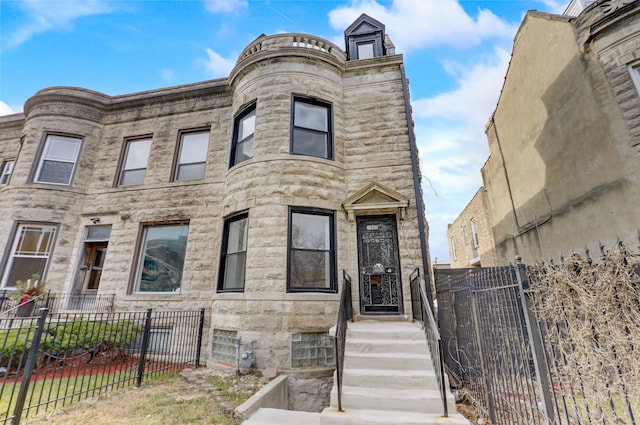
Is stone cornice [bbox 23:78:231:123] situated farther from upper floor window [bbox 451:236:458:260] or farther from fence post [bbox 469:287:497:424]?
upper floor window [bbox 451:236:458:260]

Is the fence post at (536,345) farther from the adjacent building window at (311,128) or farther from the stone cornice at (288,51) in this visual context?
the stone cornice at (288,51)

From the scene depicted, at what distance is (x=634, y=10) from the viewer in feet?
21.2

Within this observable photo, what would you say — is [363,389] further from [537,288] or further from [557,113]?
[557,113]

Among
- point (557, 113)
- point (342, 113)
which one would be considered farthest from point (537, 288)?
point (557, 113)

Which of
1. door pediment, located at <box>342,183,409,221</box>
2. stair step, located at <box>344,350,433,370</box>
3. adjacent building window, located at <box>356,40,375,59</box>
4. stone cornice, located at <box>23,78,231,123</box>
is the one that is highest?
adjacent building window, located at <box>356,40,375,59</box>

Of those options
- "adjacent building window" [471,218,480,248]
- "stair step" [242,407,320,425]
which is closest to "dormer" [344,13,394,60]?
"stair step" [242,407,320,425]

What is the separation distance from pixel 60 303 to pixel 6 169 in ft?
23.8

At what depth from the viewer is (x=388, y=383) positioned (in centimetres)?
444

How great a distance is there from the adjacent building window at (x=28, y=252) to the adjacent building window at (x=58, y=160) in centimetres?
172

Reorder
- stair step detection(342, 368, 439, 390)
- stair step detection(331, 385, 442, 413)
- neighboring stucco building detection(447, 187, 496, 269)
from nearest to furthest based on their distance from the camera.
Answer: stair step detection(331, 385, 442, 413) → stair step detection(342, 368, 439, 390) → neighboring stucco building detection(447, 187, 496, 269)

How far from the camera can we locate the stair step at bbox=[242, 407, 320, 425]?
12.5 ft

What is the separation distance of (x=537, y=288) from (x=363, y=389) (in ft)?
9.35

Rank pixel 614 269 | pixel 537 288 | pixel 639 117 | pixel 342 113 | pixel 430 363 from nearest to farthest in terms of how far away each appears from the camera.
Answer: pixel 614 269 < pixel 537 288 < pixel 430 363 < pixel 639 117 < pixel 342 113

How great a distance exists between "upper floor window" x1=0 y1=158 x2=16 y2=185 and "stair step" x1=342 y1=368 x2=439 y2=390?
15.1 meters
